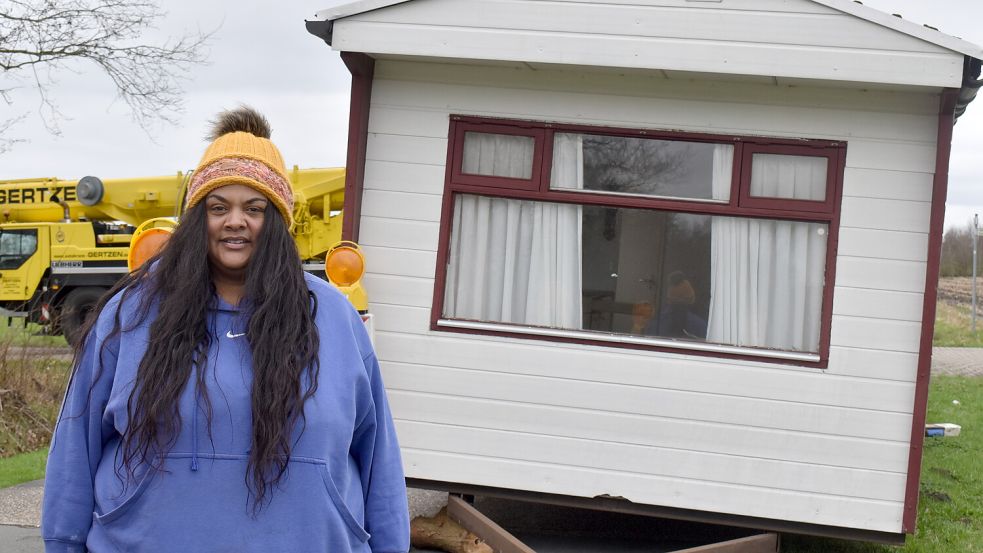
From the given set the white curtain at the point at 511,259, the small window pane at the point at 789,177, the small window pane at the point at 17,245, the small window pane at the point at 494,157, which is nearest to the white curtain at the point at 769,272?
the small window pane at the point at 789,177

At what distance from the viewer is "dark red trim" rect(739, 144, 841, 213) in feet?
20.1

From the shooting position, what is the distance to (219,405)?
92.4 inches

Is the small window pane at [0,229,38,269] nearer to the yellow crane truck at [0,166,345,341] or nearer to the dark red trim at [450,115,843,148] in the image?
the yellow crane truck at [0,166,345,341]

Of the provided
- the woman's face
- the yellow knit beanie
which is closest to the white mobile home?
the yellow knit beanie

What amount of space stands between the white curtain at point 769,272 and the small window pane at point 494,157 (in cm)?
109

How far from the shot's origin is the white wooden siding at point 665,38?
19.0 ft

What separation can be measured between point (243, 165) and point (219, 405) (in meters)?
0.58

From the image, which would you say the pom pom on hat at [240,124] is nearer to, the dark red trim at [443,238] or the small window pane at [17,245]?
the dark red trim at [443,238]

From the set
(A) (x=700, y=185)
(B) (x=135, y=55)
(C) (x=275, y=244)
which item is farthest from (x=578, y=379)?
(B) (x=135, y=55)

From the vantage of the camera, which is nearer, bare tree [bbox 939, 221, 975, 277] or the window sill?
the window sill

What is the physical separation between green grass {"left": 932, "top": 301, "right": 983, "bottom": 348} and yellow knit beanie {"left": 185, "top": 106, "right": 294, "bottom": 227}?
20.6 m

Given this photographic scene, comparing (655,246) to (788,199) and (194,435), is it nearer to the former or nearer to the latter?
(788,199)

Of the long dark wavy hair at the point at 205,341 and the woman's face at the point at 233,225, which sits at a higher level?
the woman's face at the point at 233,225

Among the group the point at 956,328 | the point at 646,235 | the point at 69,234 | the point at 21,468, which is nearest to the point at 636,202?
the point at 646,235
